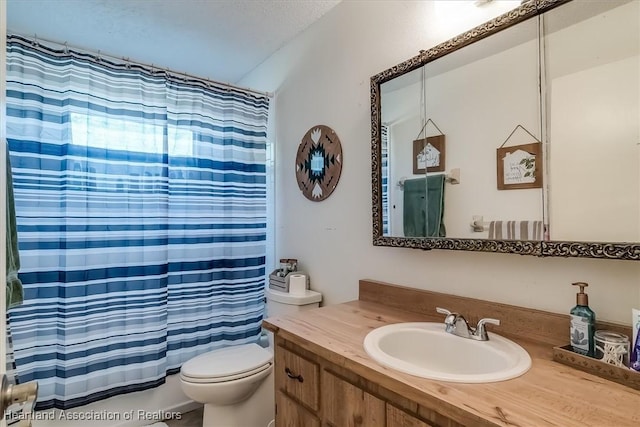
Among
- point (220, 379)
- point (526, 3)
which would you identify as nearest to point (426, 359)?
point (220, 379)

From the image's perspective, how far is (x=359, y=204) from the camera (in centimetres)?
178

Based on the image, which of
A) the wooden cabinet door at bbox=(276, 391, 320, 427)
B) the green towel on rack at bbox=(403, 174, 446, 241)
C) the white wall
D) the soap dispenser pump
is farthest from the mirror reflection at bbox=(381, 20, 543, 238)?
the wooden cabinet door at bbox=(276, 391, 320, 427)

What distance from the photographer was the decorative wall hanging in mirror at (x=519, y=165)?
3.58 feet

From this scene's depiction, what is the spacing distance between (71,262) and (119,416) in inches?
37.0

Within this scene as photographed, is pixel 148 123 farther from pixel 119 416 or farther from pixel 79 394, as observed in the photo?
pixel 119 416

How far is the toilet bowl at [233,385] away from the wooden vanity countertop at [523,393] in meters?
0.81

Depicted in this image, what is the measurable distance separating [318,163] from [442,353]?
1241 millimetres

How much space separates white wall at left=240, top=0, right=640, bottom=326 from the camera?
108 cm

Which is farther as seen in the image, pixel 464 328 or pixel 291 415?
pixel 291 415

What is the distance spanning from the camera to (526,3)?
3.61 ft

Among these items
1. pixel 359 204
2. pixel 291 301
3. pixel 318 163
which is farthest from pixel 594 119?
pixel 291 301

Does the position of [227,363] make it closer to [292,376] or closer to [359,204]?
[292,376]

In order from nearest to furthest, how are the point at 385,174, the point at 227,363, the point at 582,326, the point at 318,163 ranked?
1. the point at 582,326
2. the point at 385,174
3. the point at 227,363
4. the point at 318,163

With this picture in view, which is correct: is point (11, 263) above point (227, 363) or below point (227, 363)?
above
